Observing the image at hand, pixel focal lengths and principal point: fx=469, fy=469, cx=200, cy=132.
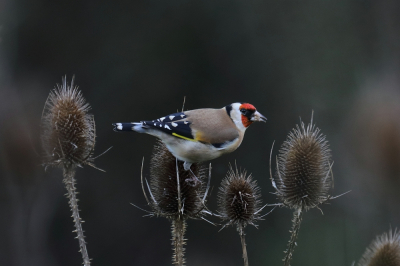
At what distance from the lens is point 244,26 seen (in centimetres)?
1098

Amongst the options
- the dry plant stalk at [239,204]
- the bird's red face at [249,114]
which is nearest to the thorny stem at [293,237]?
the dry plant stalk at [239,204]

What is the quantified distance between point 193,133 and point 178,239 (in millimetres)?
1164

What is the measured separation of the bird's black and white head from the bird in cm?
18

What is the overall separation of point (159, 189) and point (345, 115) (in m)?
6.59

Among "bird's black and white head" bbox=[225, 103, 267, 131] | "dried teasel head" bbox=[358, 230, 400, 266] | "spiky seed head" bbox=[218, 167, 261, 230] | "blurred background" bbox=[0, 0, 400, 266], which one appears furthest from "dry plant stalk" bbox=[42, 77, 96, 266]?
"blurred background" bbox=[0, 0, 400, 266]

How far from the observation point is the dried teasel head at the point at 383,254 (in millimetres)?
3588

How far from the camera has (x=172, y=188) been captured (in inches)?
182

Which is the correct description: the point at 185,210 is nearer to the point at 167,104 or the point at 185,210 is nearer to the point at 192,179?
the point at 192,179

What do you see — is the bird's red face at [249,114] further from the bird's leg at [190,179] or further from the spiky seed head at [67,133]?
the spiky seed head at [67,133]

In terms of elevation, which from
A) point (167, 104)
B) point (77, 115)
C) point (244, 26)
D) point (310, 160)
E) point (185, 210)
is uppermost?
point (244, 26)

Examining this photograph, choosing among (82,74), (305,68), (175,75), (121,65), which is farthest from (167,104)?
(305,68)

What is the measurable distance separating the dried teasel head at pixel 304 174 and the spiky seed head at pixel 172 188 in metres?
0.80

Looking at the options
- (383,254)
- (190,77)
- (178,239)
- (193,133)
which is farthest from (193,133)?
(190,77)

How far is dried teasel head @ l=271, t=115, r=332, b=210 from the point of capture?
4.49m
